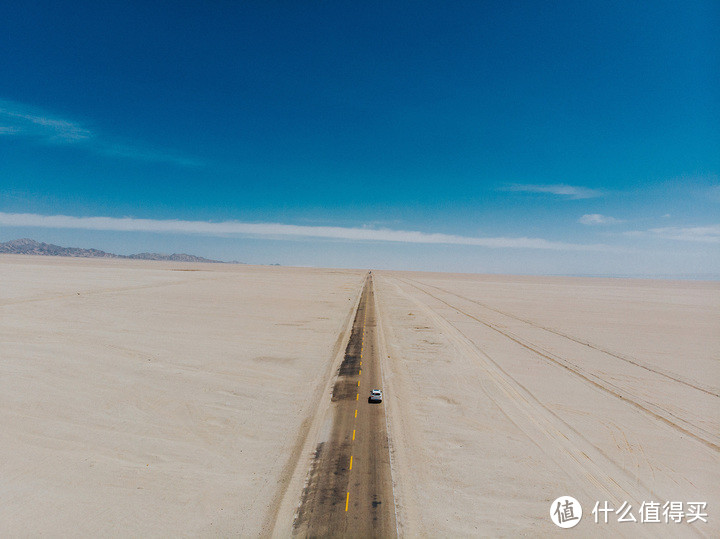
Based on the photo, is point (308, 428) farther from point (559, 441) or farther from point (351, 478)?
point (559, 441)

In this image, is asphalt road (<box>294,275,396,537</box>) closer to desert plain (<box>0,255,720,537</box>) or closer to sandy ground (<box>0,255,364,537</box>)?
desert plain (<box>0,255,720,537</box>)

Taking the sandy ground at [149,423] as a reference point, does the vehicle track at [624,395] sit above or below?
above

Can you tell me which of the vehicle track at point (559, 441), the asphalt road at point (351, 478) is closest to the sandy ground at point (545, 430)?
the vehicle track at point (559, 441)

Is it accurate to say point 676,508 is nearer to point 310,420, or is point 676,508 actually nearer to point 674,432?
point 674,432

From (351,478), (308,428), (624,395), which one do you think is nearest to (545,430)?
(624,395)

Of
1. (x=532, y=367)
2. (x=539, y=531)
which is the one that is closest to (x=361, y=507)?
(x=539, y=531)

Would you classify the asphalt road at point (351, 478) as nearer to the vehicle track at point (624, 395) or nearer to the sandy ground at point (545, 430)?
the sandy ground at point (545, 430)
